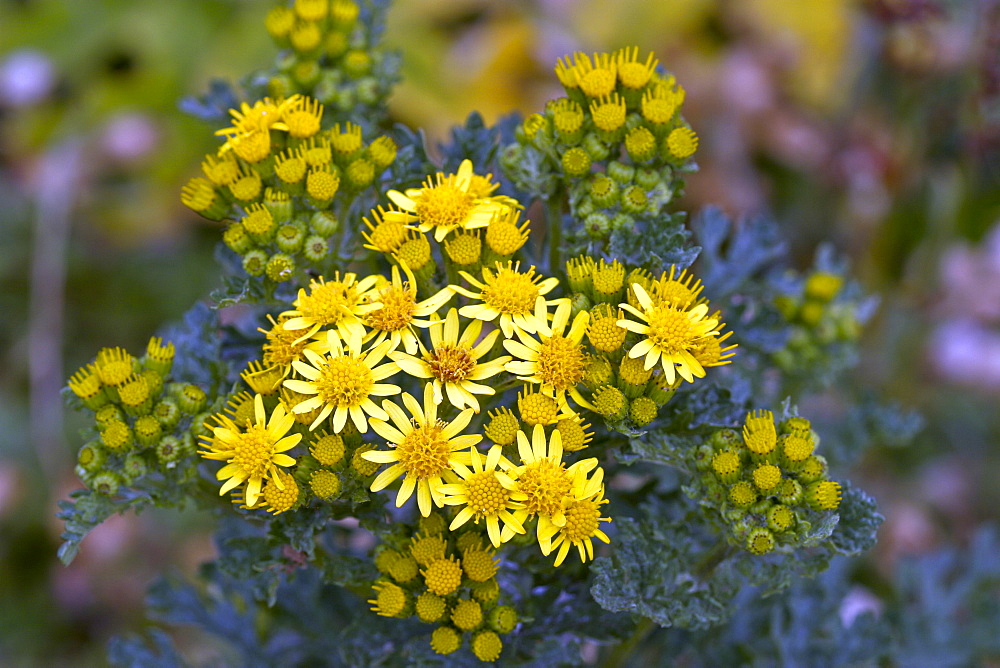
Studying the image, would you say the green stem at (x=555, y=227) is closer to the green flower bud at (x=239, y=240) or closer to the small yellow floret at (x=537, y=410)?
the small yellow floret at (x=537, y=410)

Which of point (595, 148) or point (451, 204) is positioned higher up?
point (595, 148)

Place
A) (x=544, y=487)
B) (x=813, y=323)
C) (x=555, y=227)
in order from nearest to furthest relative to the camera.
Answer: (x=544, y=487) → (x=555, y=227) → (x=813, y=323)

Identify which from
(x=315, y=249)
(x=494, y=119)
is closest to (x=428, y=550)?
(x=315, y=249)

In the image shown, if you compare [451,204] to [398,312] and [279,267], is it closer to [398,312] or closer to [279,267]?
[398,312]

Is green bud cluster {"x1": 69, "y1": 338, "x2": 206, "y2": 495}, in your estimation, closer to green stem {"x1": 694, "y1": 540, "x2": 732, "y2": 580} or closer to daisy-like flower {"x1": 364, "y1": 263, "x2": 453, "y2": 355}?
daisy-like flower {"x1": 364, "y1": 263, "x2": 453, "y2": 355}

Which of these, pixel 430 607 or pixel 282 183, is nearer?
pixel 430 607

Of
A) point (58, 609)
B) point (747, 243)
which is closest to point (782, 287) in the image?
point (747, 243)
